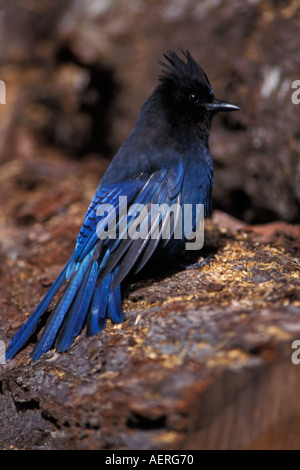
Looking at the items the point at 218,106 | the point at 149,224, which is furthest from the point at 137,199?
the point at 218,106

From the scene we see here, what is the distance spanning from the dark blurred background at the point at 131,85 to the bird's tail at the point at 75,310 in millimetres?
A: 2064

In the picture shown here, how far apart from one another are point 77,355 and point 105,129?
460cm

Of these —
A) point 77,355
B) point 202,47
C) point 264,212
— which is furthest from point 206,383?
point 202,47

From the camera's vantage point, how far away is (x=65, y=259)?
149 inches

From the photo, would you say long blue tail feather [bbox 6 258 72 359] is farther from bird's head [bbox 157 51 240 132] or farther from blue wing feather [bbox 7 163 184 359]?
bird's head [bbox 157 51 240 132]

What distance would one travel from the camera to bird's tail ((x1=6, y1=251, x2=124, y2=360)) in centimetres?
253

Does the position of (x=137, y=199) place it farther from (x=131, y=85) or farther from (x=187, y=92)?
(x=131, y=85)

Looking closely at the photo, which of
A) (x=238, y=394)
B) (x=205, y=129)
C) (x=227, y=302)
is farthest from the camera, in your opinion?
(x=205, y=129)

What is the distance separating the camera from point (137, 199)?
304 centimetres

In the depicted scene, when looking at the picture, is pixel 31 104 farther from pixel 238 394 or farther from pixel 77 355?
pixel 238 394

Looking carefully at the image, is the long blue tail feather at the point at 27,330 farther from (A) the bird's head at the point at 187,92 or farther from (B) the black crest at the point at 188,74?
(B) the black crest at the point at 188,74

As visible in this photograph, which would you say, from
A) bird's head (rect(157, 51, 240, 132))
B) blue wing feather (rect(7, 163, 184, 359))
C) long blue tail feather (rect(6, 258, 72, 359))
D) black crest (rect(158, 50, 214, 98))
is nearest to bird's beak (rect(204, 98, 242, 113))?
bird's head (rect(157, 51, 240, 132))

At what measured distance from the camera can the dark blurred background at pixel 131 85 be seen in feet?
15.1

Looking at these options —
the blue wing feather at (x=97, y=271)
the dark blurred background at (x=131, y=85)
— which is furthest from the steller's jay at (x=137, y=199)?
the dark blurred background at (x=131, y=85)
